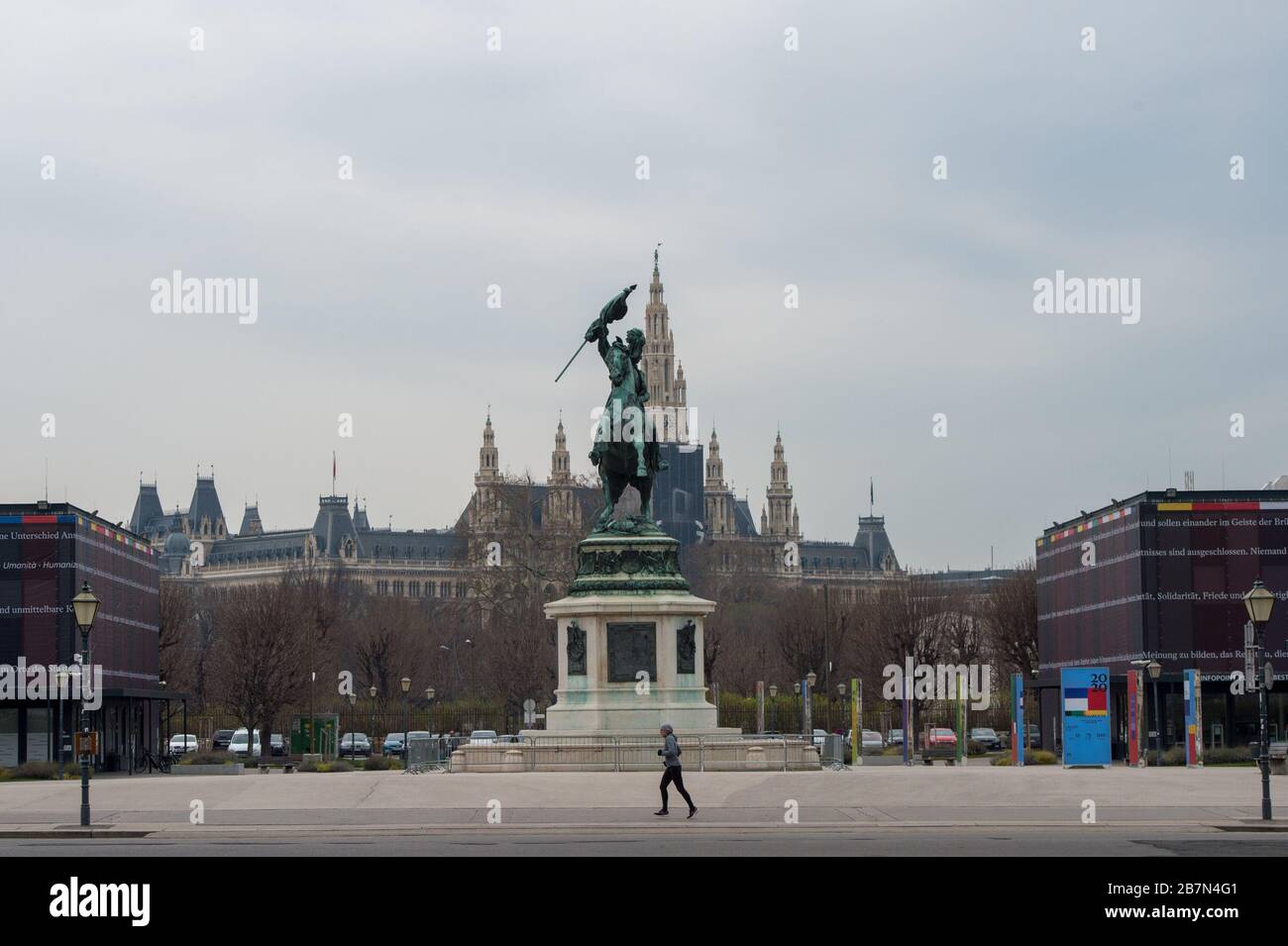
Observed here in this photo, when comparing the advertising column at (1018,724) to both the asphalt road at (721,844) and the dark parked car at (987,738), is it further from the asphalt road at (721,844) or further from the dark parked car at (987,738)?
the asphalt road at (721,844)

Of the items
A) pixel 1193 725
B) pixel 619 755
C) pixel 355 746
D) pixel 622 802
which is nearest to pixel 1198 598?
pixel 1193 725

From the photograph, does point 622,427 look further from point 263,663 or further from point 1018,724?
point 263,663

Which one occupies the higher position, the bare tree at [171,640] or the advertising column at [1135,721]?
the bare tree at [171,640]

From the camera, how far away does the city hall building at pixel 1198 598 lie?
71.0m

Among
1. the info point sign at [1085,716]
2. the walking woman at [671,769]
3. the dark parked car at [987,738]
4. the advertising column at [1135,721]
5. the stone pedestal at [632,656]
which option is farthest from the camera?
the dark parked car at [987,738]

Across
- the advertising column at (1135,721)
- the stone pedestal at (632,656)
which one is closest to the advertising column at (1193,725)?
the advertising column at (1135,721)

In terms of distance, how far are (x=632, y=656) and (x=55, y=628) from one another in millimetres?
26242

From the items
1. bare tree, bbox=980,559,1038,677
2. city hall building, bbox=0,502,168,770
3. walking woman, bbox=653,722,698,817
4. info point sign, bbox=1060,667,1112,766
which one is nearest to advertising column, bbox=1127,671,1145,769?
info point sign, bbox=1060,667,1112,766

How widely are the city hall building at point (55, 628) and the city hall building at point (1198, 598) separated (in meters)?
35.6

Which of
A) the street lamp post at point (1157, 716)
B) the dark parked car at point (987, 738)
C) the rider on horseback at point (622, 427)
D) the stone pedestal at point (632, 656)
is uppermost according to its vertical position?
the rider on horseback at point (622, 427)

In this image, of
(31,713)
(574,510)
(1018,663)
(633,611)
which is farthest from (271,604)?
(633,611)

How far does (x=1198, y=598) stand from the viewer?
7312cm

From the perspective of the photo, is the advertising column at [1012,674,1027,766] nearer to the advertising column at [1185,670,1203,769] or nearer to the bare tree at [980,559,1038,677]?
the advertising column at [1185,670,1203,769]

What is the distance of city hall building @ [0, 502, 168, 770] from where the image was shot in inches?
2511
